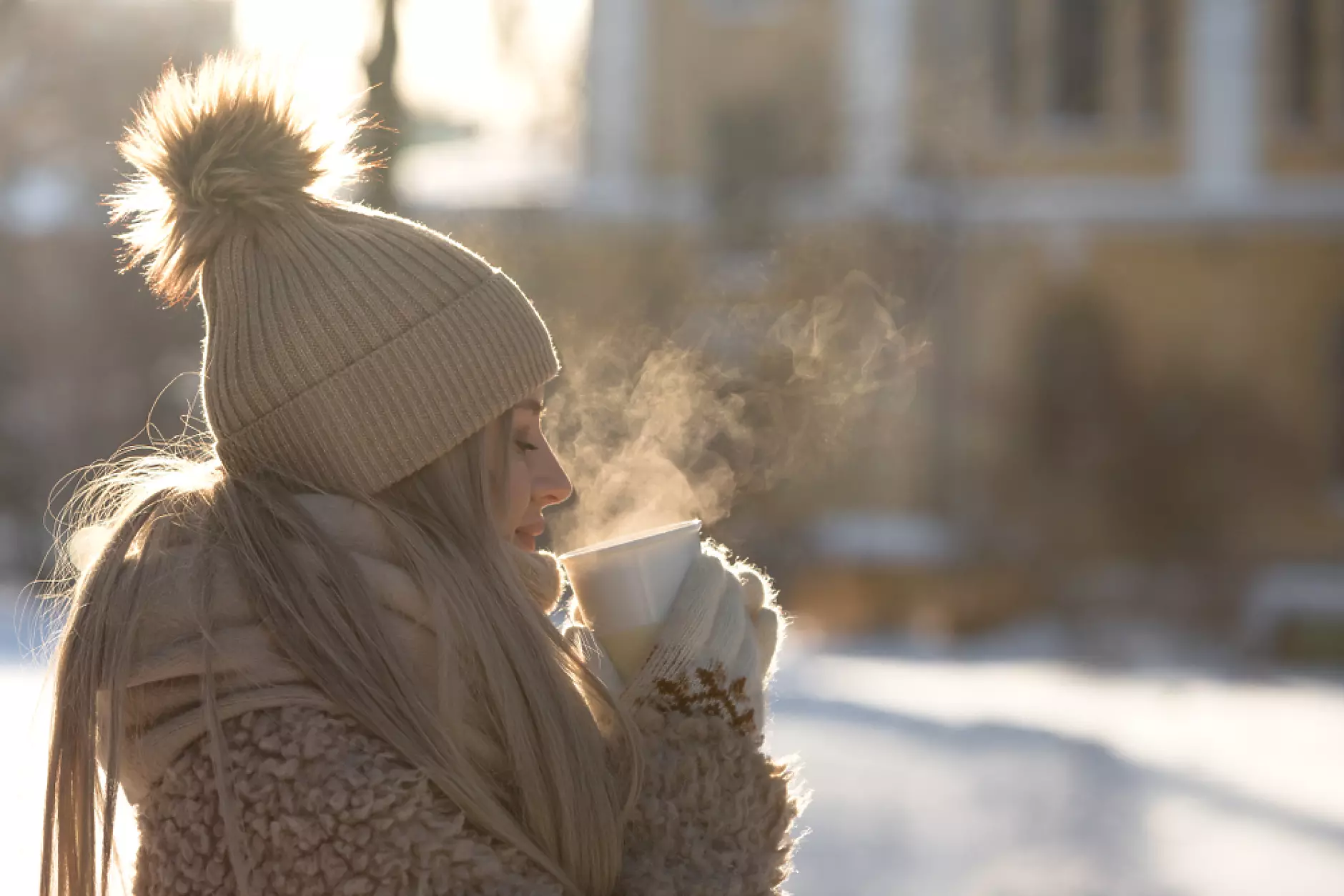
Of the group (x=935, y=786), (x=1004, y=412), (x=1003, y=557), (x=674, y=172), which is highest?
(x=674, y=172)

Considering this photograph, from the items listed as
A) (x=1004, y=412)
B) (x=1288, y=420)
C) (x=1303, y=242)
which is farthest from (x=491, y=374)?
(x=1303, y=242)

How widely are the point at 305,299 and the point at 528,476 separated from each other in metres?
0.32

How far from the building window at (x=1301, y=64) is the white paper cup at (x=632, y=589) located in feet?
62.1

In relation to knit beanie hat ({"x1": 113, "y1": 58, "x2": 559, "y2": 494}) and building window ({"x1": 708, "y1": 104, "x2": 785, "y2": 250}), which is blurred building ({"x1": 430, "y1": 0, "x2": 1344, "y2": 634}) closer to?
building window ({"x1": 708, "y1": 104, "x2": 785, "y2": 250})

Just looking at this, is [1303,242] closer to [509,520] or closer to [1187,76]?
[1187,76]

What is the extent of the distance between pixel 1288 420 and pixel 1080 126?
168 inches

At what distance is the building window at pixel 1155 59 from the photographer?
1878 centimetres

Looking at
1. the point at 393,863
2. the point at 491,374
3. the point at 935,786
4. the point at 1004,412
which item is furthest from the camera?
the point at 1004,412

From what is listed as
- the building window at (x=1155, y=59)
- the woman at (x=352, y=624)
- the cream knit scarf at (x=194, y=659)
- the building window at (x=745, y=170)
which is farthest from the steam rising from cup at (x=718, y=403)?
the building window at (x=1155, y=59)

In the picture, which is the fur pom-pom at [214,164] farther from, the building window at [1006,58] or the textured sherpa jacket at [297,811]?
the building window at [1006,58]

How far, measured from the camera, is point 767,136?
1778cm

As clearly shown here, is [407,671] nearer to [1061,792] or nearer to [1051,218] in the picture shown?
[1061,792]

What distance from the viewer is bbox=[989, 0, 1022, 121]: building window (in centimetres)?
1852

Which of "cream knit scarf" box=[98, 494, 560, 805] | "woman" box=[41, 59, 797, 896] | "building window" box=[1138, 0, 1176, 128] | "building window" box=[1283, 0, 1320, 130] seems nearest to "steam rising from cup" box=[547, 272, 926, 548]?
"woman" box=[41, 59, 797, 896]
